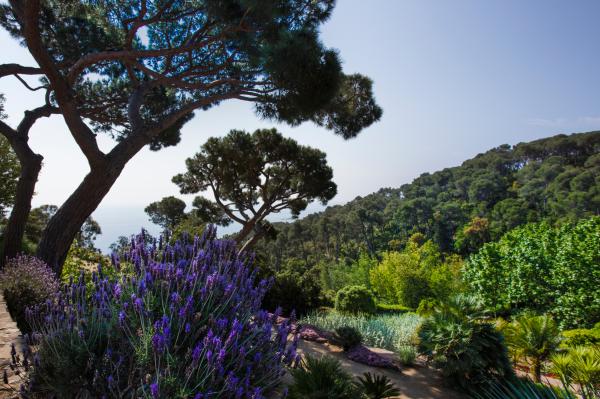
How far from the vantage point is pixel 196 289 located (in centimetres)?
227

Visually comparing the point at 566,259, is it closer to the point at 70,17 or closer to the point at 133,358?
the point at 133,358

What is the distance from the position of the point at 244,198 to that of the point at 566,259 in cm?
1215

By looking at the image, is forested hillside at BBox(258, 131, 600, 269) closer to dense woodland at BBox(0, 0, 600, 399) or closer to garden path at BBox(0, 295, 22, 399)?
dense woodland at BBox(0, 0, 600, 399)

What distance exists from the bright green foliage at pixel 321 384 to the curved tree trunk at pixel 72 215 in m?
4.33

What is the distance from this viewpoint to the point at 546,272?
1158 centimetres

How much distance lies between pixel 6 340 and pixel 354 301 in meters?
10.6

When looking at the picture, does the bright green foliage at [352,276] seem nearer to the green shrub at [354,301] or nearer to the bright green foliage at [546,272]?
the bright green foliage at [546,272]

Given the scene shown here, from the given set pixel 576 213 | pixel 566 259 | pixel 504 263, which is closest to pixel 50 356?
pixel 566 259

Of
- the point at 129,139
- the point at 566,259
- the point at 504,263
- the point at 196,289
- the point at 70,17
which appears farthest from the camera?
the point at 504,263

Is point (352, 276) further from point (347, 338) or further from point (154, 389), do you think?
point (154, 389)

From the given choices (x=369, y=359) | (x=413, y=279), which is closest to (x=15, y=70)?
(x=369, y=359)

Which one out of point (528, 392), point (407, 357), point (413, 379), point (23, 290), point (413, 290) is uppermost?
point (23, 290)

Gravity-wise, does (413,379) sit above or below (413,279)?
above

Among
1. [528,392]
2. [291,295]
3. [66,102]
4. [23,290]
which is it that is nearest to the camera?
[528,392]
